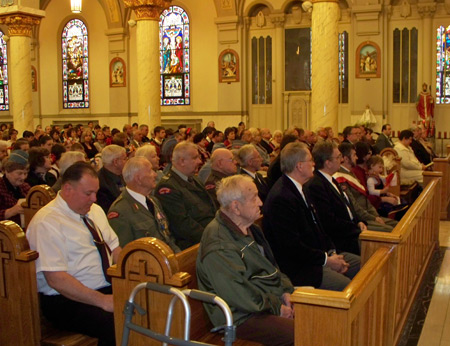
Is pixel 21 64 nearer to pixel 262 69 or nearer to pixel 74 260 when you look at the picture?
pixel 262 69

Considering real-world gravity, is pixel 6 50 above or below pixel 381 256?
above

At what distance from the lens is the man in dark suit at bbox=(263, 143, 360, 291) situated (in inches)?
161

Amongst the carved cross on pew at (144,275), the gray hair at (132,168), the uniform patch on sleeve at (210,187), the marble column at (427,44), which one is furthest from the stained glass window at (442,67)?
the carved cross on pew at (144,275)

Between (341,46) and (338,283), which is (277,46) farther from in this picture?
(338,283)

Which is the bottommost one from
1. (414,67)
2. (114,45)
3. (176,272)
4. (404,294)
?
(404,294)

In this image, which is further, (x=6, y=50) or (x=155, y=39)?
(x=6, y=50)

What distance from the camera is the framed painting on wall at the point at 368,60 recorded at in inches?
645

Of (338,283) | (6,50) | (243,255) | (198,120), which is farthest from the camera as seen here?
(6,50)

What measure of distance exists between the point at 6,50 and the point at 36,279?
72.7ft

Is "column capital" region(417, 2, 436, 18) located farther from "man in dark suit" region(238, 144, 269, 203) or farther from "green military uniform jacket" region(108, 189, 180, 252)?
"green military uniform jacket" region(108, 189, 180, 252)

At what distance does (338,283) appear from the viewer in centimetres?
410

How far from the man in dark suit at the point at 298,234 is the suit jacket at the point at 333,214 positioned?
53 centimetres

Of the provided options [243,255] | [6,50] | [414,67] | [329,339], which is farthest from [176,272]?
[6,50]

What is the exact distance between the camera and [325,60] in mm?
11406
